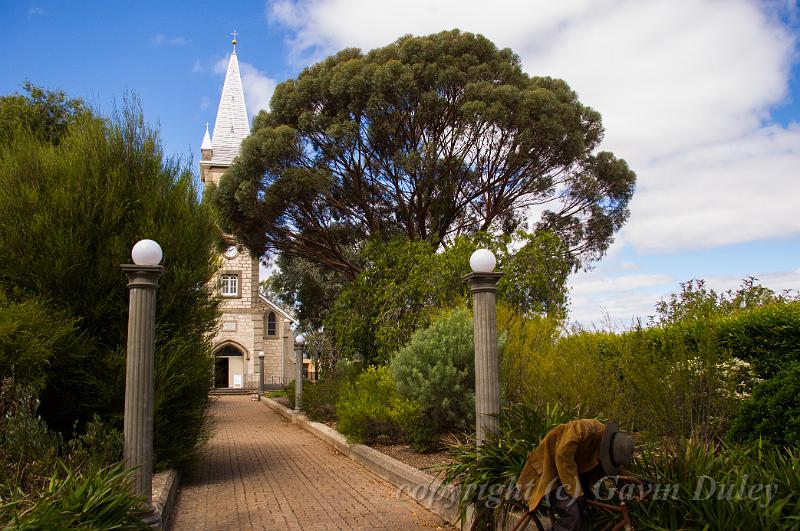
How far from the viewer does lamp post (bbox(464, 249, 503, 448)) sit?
6285 mm

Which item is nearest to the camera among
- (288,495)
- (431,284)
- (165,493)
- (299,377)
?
(165,493)

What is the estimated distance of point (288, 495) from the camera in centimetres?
816

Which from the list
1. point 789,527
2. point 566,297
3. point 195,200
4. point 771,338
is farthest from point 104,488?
point 566,297

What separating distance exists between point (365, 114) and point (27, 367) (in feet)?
43.2

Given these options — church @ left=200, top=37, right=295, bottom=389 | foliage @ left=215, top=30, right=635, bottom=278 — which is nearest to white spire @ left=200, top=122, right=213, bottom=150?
church @ left=200, top=37, right=295, bottom=389

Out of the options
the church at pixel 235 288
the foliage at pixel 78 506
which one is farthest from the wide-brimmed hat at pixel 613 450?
the church at pixel 235 288

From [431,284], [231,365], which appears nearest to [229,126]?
[231,365]

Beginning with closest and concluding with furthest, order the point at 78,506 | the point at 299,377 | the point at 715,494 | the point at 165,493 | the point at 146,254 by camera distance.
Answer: the point at 715,494 → the point at 78,506 → the point at 146,254 → the point at 165,493 → the point at 299,377

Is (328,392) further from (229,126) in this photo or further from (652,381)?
(229,126)

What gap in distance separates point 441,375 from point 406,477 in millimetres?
1919

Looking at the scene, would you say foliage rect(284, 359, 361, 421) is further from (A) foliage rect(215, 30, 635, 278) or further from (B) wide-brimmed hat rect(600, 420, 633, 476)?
(B) wide-brimmed hat rect(600, 420, 633, 476)

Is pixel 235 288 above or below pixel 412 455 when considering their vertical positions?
above

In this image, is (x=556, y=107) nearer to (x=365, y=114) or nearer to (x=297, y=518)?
(x=365, y=114)

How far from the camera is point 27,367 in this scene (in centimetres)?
721
